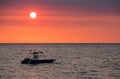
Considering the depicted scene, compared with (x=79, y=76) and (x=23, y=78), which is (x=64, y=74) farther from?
(x=23, y=78)

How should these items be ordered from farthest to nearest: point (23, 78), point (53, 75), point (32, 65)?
point (32, 65) → point (53, 75) → point (23, 78)

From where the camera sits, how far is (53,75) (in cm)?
8556

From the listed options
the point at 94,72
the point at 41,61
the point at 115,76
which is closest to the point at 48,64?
the point at 41,61

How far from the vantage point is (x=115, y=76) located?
274 feet

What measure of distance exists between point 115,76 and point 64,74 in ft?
30.4

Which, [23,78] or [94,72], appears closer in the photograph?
[23,78]

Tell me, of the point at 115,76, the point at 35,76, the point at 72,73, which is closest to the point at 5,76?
the point at 35,76

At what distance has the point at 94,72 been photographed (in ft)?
298

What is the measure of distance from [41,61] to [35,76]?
105 feet

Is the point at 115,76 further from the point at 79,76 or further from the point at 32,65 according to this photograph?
the point at 32,65

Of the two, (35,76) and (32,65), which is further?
(32,65)

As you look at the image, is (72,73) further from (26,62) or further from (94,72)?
(26,62)

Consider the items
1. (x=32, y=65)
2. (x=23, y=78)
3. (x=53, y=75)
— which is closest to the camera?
(x=23, y=78)

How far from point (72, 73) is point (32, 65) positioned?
22207 mm
